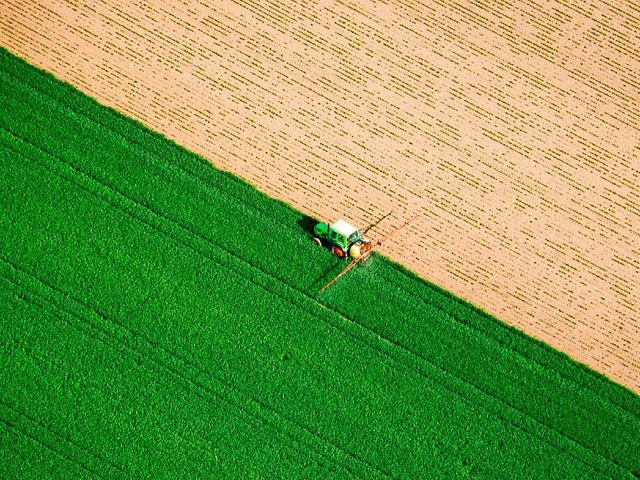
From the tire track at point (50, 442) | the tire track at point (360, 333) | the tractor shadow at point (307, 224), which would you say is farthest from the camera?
the tractor shadow at point (307, 224)

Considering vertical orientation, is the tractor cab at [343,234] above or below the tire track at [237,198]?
above

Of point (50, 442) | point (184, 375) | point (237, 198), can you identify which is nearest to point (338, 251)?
point (237, 198)

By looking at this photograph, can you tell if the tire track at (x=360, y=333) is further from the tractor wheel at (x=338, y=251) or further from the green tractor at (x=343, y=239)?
the green tractor at (x=343, y=239)

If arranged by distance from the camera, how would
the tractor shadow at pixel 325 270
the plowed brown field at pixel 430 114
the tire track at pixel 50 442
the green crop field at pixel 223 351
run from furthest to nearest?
1. the plowed brown field at pixel 430 114
2. the tractor shadow at pixel 325 270
3. the green crop field at pixel 223 351
4. the tire track at pixel 50 442

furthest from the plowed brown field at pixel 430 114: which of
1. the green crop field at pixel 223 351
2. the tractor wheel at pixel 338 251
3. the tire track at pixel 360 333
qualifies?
the tire track at pixel 360 333

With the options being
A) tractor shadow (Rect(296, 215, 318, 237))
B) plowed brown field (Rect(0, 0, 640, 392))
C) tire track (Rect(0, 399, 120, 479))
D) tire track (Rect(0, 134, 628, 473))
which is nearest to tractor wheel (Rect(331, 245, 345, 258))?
tractor shadow (Rect(296, 215, 318, 237))

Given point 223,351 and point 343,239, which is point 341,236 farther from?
point 223,351
